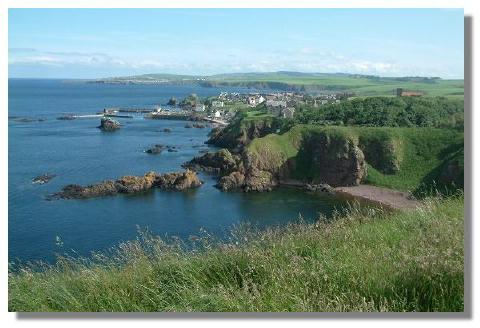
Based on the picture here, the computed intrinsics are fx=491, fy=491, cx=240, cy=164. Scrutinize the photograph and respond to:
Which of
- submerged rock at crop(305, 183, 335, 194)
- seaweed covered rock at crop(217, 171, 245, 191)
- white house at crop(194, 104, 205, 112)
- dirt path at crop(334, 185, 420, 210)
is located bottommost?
dirt path at crop(334, 185, 420, 210)

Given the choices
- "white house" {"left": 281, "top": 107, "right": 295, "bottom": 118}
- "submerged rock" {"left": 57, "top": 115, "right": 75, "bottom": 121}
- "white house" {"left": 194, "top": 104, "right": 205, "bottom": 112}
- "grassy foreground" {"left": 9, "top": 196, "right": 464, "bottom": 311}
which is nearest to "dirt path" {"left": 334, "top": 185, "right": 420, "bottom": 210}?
"white house" {"left": 281, "top": 107, "right": 295, "bottom": 118}

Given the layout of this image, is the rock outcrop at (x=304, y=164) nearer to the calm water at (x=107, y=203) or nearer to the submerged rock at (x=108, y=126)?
the calm water at (x=107, y=203)

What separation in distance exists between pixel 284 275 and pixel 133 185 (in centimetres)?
4423

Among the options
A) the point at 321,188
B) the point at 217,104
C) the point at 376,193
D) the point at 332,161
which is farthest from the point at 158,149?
the point at 217,104

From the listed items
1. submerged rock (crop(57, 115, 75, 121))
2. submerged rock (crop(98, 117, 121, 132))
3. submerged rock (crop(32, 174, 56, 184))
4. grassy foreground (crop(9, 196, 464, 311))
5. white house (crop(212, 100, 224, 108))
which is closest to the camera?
grassy foreground (crop(9, 196, 464, 311))

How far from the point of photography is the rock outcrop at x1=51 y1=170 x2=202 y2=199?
44.3m

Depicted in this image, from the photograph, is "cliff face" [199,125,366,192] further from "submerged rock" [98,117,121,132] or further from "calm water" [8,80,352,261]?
"submerged rock" [98,117,121,132]

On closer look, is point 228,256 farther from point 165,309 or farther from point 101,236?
point 101,236

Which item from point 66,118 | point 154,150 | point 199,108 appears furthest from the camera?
point 199,108

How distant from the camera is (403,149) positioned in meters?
58.4

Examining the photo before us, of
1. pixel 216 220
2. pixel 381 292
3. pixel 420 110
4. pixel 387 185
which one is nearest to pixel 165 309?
pixel 381 292

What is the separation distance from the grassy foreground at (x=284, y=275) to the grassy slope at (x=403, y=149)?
49503mm

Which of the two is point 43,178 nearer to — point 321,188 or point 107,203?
point 107,203

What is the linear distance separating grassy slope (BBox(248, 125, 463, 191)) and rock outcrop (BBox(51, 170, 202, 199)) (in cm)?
1059
